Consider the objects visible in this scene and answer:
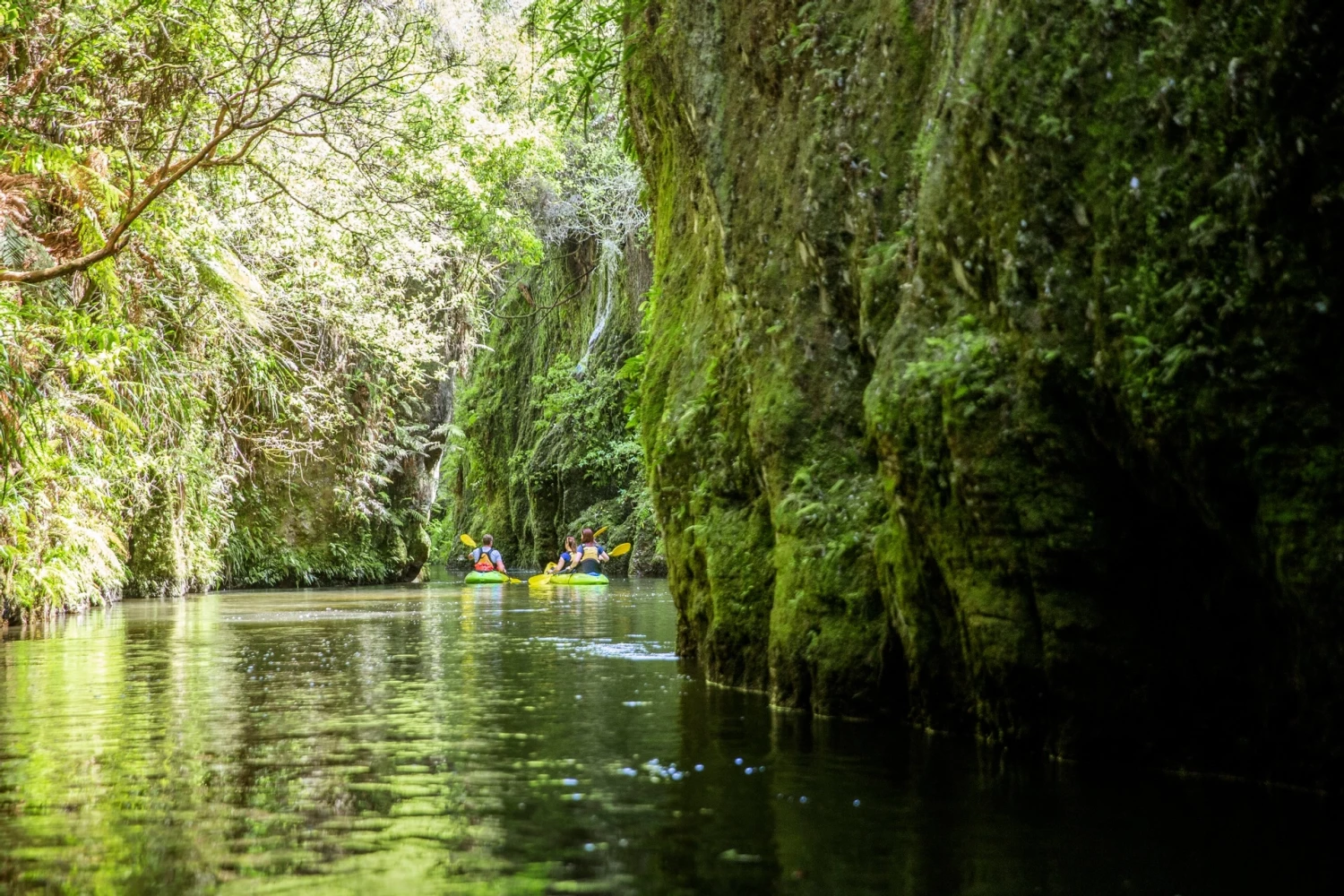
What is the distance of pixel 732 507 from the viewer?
876 centimetres

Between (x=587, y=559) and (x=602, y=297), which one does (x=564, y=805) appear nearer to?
(x=587, y=559)

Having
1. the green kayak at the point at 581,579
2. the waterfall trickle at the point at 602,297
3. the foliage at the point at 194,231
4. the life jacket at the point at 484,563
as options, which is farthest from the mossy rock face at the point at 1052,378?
the waterfall trickle at the point at 602,297

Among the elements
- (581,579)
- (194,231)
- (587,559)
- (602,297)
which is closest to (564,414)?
(602,297)

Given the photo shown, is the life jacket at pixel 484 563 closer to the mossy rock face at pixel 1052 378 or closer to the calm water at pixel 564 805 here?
the calm water at pixel 564 805

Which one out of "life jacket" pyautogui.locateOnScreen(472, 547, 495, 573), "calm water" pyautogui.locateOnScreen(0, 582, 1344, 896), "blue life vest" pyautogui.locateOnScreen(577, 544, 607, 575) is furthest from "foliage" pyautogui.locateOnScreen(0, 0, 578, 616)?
"blue life vest" pyautogui.locateOnScreen(577, 544, 607, 575)

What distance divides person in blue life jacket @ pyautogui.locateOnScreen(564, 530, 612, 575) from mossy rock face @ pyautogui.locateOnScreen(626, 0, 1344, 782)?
759 inches

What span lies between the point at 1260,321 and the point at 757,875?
99.7 inches

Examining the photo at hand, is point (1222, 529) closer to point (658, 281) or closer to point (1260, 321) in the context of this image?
point (1260, 321)

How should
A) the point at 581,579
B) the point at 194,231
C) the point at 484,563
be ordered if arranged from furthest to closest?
the point at 484,563, the point at 581,579, the point at 194,231

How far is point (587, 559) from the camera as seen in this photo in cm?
2791

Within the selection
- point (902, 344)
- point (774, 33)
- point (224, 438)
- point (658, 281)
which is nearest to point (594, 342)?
point (224, 438)

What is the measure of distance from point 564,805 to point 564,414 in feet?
112

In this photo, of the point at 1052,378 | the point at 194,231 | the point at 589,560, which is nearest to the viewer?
the point at 1052,378

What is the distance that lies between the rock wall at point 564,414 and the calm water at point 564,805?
2458cm
